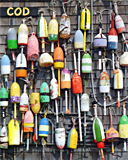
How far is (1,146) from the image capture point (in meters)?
6.99

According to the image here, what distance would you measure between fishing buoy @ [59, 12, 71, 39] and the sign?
1.80ft

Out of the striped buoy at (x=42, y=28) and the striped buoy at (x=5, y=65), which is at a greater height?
the striped buoy at (x=42, y=28)

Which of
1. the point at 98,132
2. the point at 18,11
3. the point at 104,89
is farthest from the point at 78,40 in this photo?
the point at 98,132

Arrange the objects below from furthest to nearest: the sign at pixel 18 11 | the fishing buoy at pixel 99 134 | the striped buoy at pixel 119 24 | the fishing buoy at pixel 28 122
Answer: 1. the sign at pixel 18 11
2. the striped buoy at pixel 119 24
3. the fishing buoy at pixel 28 122
4. the fishing buoy at pixel 99 134

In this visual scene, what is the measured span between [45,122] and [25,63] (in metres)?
1.14

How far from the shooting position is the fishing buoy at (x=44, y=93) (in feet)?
23.0

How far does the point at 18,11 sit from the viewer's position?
7.27 metres

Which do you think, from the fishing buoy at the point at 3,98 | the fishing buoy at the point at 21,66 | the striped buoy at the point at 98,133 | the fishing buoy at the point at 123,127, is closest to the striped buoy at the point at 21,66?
the fishing buoy at the point at 21,66

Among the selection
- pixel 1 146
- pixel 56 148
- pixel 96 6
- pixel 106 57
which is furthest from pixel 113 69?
pixel 1 146

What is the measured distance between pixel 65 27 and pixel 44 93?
1261mm

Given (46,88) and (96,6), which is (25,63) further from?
(96,6)

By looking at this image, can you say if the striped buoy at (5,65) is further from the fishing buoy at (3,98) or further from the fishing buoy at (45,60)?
the fishing buoy at (45,60)

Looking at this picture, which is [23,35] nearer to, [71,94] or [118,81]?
[71,94]

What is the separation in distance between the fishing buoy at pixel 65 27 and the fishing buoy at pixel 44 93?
952mm
